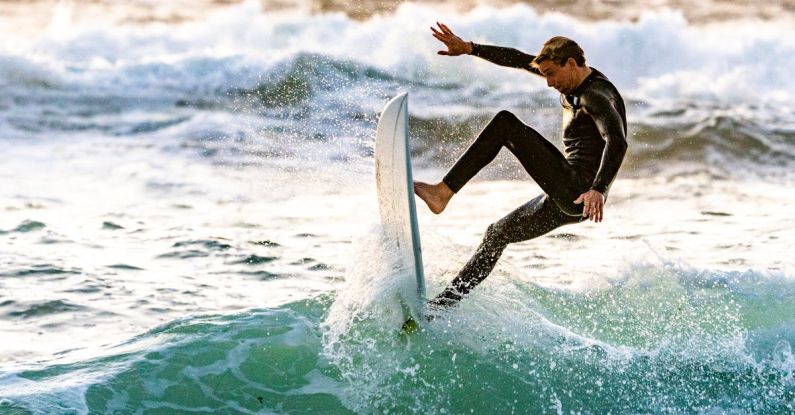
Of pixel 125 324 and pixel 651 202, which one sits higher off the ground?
pixel 125 324

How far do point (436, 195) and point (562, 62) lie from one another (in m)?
1.12

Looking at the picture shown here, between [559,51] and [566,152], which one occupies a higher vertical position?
[559,51]

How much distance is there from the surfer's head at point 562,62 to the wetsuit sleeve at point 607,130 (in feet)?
0.45

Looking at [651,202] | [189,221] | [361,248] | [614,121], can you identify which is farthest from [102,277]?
[651,202]

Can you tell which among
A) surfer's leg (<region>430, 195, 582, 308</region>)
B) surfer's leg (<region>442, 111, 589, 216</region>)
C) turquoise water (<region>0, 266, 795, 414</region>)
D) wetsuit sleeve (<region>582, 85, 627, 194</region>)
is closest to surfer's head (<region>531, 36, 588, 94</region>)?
wetsuit sleeve (<region>582, 85, 627, 194</region>)

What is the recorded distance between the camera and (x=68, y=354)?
658cm

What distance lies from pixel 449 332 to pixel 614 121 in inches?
68.3

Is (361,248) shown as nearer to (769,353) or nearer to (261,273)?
(769,353)

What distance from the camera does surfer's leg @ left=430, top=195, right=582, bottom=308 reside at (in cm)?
589

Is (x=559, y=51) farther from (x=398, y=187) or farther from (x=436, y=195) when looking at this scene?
(x=398, y=187)

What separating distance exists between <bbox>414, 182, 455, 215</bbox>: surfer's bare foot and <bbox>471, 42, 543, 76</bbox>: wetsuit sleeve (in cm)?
108

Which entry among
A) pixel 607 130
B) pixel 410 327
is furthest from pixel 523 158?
pixel 410 327

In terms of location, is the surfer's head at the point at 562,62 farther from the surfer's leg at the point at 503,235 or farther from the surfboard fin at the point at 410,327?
the surfboard fin at the point at 410,327

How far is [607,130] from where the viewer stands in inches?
212
